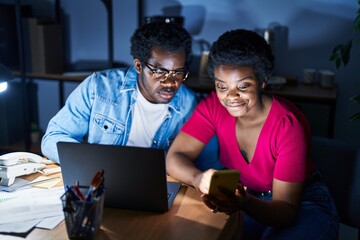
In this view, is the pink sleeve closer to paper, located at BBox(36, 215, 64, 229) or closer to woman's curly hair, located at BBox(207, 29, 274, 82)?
woman's curly hair, located at BBox(207, 29, 274, 82)

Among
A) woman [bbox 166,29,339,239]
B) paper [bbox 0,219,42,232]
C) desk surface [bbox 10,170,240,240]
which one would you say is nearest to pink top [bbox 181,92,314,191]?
woman [bbox 166,29,339,239]

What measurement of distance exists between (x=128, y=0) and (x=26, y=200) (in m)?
2.07

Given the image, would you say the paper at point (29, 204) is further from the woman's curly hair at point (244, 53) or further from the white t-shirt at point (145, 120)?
the woman's curly hair at point (244, 53)

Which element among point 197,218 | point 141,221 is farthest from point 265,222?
point 141,221

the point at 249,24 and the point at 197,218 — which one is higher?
the point at 249,24

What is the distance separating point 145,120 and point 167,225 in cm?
73

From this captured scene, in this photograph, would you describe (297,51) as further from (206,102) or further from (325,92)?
(206,102)

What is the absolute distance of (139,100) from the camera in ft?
6.16

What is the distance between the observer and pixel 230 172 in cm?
115

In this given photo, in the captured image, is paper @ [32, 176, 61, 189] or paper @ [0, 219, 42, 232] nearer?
paper @ [0, 219, 42, 232]

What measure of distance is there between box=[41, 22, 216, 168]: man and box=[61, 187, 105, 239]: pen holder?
620 mm

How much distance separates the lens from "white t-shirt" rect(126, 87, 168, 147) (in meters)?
1.87

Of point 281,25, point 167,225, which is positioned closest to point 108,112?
point 167,225

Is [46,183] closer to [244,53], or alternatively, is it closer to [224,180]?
[224,180]
